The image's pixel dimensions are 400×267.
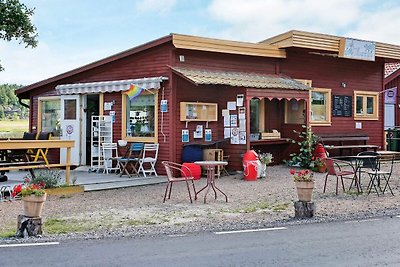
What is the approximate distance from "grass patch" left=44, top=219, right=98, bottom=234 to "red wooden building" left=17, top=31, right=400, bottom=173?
5359 mm

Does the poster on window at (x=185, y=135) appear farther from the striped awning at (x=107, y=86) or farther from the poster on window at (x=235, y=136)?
the striped awning at (x=107, y=86)

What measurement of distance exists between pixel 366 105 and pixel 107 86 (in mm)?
9379

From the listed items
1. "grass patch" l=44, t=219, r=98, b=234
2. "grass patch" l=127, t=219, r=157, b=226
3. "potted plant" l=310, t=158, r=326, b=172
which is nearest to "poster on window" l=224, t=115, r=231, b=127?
"potted plant" l=310, t=158, r=326, b=172

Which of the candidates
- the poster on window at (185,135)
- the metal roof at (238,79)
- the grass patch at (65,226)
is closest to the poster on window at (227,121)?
the metal roof at (238,79)

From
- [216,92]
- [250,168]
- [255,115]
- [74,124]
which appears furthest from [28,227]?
[255,115]

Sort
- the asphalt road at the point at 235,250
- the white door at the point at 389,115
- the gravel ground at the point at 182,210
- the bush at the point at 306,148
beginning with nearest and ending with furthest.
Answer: the asphalt road at the point at 235,250 → the gravel ground at the point at 182,210 → the bush at the point at 306,148 → the white door at the point at 389,115

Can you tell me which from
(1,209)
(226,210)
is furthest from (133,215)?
(1,209)

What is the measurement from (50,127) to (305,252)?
12023 mm

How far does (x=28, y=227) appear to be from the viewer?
6.63 m

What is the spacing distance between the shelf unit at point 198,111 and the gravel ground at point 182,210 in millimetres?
2382

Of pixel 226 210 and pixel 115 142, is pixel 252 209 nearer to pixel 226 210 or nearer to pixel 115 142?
pixel 226 210

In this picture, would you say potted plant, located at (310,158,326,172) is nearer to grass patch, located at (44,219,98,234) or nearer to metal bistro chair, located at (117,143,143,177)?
metal bistro chair, located at (117,143,143,177)

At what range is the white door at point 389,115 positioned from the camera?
20.8m

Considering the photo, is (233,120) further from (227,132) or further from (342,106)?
(342,106)
